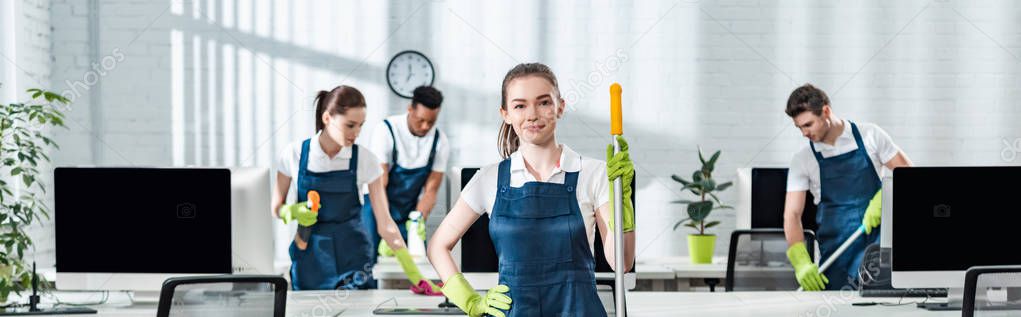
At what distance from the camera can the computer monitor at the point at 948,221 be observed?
268 centimetres

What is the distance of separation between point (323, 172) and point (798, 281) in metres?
1.76

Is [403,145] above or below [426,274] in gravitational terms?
above

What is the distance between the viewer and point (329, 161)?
3.53 metres

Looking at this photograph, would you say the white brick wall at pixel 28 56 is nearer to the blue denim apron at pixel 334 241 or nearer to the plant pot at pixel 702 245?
the blue denim apron at pixel 334 241

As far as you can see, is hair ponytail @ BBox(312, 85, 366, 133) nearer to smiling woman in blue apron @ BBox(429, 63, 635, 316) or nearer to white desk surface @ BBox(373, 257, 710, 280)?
white desk surface @ BBox(373, 257, 710, 280)

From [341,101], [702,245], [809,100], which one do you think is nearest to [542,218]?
[341,101]

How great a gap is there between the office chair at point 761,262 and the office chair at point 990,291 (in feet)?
4.50

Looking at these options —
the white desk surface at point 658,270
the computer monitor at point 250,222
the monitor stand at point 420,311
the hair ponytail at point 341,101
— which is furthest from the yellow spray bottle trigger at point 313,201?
the monitor stand at point 420,311

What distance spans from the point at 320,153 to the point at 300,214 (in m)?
0.27

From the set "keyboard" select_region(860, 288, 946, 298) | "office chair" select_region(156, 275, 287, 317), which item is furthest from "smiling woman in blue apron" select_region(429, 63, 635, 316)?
"keyboard" select_region(860, 288, 946, 298)

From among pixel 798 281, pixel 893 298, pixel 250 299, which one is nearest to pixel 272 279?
pixel 250 299

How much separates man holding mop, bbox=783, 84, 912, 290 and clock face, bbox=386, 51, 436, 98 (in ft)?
7.90

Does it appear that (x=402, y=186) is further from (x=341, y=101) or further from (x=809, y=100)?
(x=809, y=100)

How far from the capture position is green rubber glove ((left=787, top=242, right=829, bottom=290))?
3.50 m
